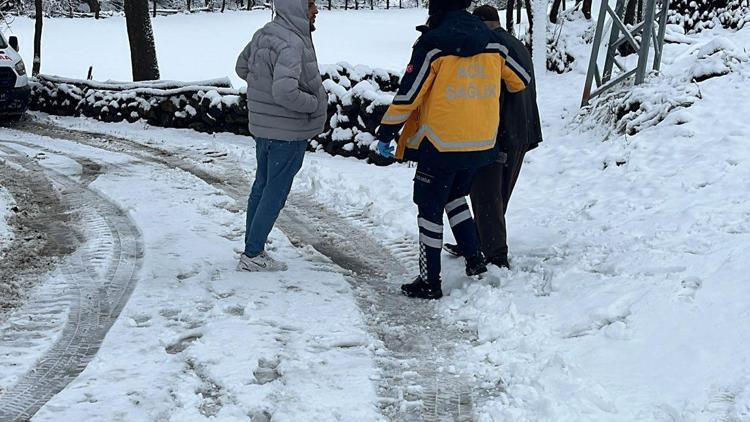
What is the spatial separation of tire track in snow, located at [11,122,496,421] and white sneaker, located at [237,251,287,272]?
52cm

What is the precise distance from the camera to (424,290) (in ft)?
16.5

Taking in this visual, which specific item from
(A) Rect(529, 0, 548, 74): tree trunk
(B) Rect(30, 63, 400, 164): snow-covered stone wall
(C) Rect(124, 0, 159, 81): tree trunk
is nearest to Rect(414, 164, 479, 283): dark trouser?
(B) Rect(30, 63, 400, 164): snow-covered stone wall

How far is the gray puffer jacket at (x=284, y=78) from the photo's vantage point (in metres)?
4.94

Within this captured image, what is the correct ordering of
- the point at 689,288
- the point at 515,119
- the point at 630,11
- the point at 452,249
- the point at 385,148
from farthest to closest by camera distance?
the point at 630,11 < the point at 452,249 < the point at 515,119 < the point at 385,148 < the point at 689,288

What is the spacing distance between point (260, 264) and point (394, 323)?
1.27 m

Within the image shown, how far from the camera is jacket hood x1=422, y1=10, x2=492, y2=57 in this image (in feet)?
15.0

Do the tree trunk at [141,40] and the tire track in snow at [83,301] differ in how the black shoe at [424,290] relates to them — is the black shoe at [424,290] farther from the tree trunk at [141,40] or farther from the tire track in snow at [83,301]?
the tree trunk at [141,40]

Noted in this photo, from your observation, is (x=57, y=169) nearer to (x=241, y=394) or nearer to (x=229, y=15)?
(x=241, y=394)

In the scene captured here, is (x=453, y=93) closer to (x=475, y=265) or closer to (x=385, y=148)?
(x=385, y=148)

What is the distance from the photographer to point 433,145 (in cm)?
476

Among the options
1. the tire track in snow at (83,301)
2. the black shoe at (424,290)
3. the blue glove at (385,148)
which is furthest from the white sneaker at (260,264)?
the blue glove at (385,148)

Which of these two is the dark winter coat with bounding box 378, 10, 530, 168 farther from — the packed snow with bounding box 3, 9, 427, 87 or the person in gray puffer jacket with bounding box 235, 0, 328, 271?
the packed snow with bounding box 3, 9, 427, 87

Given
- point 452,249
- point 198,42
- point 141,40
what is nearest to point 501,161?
point 452,249

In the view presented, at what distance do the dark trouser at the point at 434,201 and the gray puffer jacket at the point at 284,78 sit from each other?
89 centimetres
